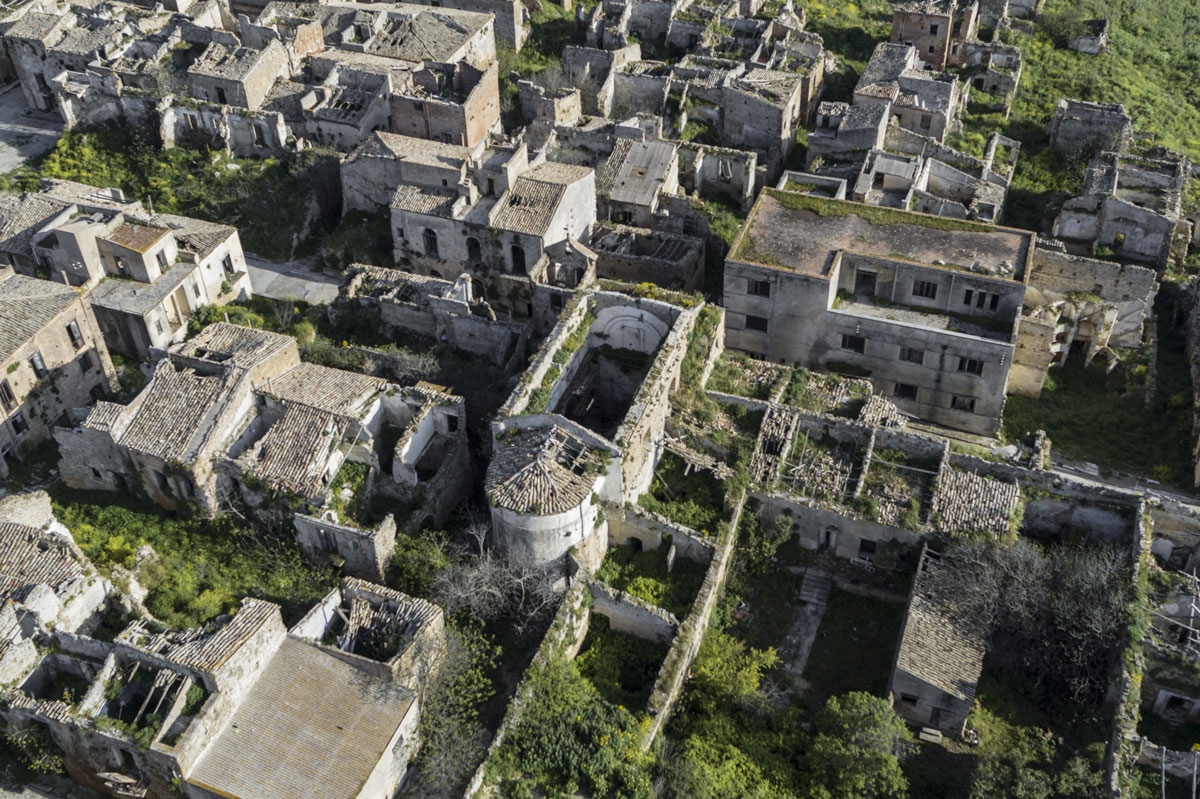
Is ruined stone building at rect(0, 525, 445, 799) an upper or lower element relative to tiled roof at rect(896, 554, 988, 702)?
upper

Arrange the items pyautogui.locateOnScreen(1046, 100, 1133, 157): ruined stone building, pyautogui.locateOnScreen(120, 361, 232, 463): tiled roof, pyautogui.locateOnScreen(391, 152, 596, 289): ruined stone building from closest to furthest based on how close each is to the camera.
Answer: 1. pyautogui.locateOnScreen(120, 361, 232, 463): tiled roof
2. pyautogui.locateOnScreen(391, 152, 596, 289): ruined stone building
3. pyautogui.locateOnScreen(1046, 100, 1133, 157): ruined stone building

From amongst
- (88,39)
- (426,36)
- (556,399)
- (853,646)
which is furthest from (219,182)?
(853,646)

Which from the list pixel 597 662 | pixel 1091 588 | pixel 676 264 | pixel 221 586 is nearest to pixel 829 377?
pixel 676 264

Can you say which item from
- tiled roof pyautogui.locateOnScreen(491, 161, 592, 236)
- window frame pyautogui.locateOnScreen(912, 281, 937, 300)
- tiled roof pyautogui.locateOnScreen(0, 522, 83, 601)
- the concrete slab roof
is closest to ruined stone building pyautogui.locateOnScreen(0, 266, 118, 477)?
tiled roof pyautogui.locateOnScreen(0, 522, 83, 601)

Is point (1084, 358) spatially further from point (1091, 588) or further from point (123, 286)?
point (123, 286)

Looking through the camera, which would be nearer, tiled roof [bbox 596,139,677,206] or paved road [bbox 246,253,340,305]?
paved road [bbox 246,253,340,305]

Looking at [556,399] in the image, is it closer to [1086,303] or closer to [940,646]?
[940,646]

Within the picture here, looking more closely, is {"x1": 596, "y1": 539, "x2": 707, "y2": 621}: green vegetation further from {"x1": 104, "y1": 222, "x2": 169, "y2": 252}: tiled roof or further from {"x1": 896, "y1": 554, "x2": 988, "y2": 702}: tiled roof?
{"x1": 104, "y1": 222, "x2": 169, "y2": 252}: tiled roof

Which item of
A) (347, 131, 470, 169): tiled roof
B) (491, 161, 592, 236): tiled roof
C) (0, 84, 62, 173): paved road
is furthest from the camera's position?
(0, 84, 62, 173): paved road
